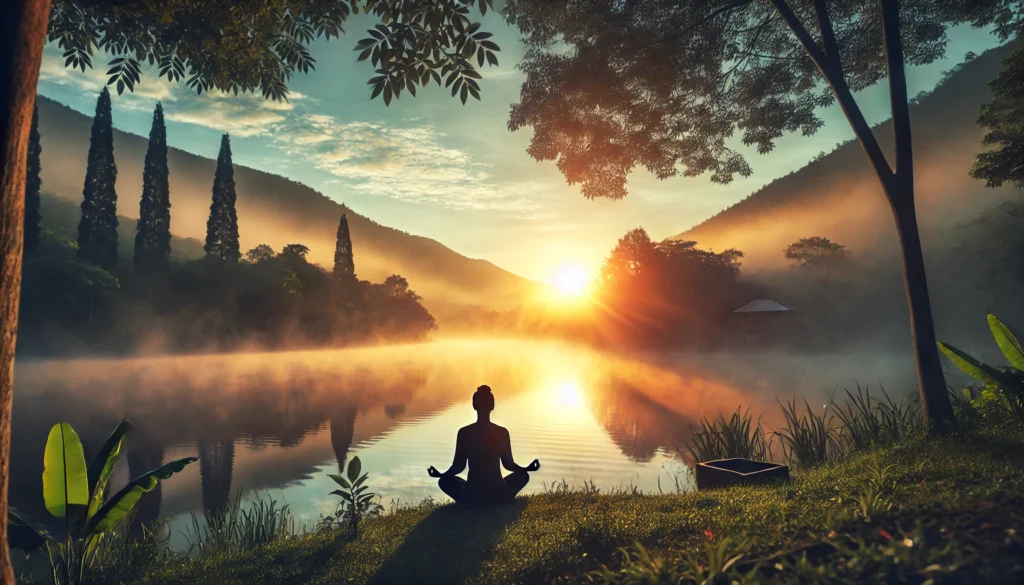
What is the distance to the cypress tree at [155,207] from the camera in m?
55.6

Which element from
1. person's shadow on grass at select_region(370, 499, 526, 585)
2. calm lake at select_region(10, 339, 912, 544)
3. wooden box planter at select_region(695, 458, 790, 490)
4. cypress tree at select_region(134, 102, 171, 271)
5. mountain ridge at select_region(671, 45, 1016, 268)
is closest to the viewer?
person's shadow on grass at select_region(370, 499, 526, 585)

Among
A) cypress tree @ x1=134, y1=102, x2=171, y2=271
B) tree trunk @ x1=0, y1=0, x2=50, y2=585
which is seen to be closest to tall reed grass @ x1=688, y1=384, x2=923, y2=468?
tree trunk @ x1=0, y1=0, x2=50, y2=585

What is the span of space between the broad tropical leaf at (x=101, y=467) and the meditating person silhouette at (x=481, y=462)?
3.61m

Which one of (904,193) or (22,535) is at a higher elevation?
(904,193)

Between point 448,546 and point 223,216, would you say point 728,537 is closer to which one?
point 448,546

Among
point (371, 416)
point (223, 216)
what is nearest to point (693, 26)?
point (371, 416)

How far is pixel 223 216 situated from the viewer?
63.6m

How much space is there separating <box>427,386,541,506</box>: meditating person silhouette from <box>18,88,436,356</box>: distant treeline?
1875 inches

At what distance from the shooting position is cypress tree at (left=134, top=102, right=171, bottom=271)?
55594 mm

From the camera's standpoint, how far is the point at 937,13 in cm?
1155

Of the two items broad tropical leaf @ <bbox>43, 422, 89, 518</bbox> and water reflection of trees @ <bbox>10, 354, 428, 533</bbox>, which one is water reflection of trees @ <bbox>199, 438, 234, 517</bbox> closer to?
water reflection of trees @ <bbox>10, 354, 428, 533</bbox>

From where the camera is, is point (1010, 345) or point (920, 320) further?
point (920, 320)

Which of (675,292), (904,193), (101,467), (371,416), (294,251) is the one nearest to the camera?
(101,467)

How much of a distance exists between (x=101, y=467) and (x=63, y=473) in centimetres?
37
